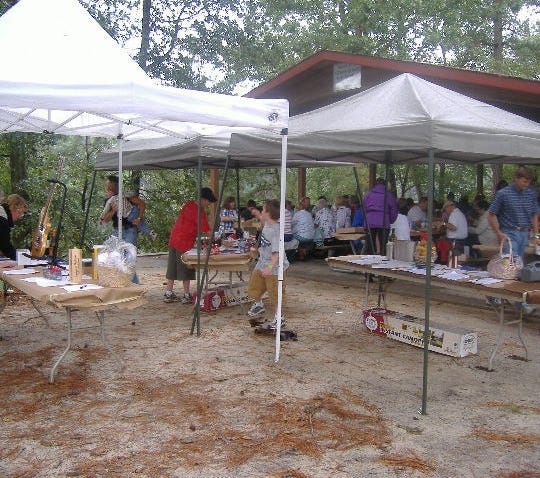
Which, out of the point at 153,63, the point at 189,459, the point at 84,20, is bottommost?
the point at 189,459

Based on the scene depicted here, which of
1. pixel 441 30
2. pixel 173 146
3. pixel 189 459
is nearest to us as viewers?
pixel 189 459

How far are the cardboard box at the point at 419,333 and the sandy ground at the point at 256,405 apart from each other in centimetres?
10

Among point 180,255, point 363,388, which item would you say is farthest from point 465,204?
point 363,388

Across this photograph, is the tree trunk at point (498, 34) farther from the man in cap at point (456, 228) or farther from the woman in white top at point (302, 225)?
the man in cap at point (456, 228)

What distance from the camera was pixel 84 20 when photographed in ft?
20.0

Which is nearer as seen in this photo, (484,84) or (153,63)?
(484,84)

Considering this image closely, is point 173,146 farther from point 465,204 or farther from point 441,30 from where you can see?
point 441,30

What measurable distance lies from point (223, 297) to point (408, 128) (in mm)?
4006

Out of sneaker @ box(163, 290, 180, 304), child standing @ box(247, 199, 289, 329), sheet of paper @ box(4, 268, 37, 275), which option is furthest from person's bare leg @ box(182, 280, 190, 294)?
sheet of paper @ box(4, 268, 37, 275)

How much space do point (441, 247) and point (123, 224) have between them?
16.7 ft

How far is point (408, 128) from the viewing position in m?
4.13

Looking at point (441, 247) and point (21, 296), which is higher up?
point (441, 247)

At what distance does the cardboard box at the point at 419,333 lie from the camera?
17.5ft

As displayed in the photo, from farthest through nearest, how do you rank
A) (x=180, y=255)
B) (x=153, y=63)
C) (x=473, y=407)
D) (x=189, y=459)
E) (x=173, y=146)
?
(x=153, y=63) → (x=180, y=255) → (x=173, y=146) → (x=473, y=407) → (x=189, y=459)
